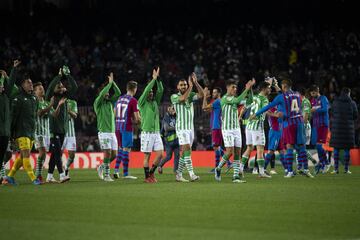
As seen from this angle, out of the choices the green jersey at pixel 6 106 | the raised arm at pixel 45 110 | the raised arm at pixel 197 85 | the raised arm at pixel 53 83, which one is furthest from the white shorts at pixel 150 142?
the green jersey at pixel 6 106

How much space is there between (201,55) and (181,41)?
3031 mm

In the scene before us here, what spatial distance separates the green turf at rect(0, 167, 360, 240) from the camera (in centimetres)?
880

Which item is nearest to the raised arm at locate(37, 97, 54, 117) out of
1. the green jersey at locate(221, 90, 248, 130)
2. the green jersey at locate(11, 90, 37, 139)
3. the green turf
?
the green jersey at locate(11, 90, 37, 139)

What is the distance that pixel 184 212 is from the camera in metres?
10.8

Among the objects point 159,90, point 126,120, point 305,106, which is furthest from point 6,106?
point 305,106

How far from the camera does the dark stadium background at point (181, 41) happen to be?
3416 centimetres

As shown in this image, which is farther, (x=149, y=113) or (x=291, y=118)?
(x=291, y=118)

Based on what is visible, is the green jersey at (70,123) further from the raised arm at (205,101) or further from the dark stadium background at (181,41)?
the dark stadium background at (181,41)

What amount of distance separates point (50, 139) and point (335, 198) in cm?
832

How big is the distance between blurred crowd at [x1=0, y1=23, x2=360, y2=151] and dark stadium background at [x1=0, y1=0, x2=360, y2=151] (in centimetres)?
5

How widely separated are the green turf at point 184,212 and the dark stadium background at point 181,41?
53.1ft

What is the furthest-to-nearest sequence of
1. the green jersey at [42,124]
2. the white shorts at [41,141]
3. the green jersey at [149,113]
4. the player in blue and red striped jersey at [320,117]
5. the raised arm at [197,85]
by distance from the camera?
the player in blue and red striped jersey at [320,117] < the green jersey at [42,124] < the white shorts at [41,141] < the green jersey at [149,113] < the raised arm at [197,85]

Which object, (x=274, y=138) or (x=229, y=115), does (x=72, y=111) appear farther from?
(x=274, y=138)

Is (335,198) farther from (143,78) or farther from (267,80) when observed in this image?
(143,78)
